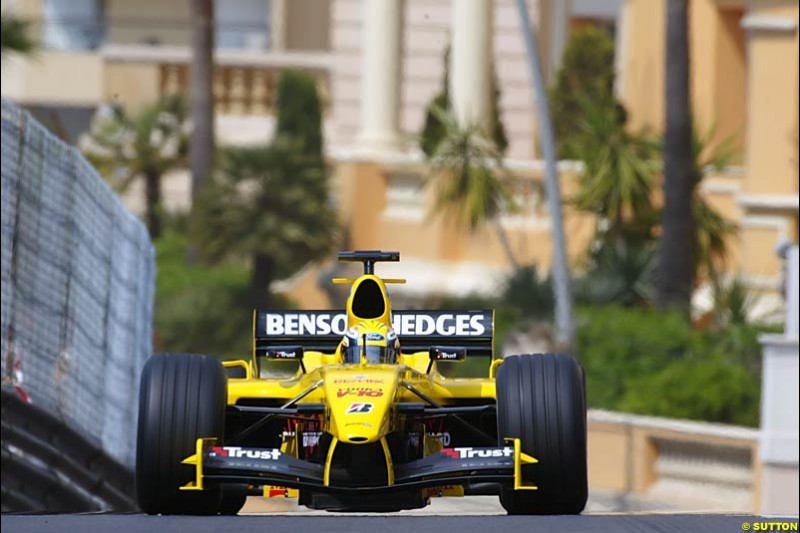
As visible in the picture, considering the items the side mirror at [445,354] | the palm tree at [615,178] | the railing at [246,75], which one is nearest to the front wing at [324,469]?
the side mirror at [445,354]

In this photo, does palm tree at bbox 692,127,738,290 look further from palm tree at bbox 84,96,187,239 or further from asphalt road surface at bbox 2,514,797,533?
asphalt road surface at bbox 2,514,797,533

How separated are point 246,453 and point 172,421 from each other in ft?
1.21

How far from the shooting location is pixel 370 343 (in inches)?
466

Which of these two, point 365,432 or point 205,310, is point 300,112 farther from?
point 365,432

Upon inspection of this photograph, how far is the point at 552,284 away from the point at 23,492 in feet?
52.9

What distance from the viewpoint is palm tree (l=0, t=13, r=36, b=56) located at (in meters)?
24.8

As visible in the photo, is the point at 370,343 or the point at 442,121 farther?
the point at 442,121

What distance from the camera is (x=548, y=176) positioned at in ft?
91.8

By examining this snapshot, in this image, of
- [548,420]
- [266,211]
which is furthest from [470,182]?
[548,420]

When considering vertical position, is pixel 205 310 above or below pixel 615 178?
below

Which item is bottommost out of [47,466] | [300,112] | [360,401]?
[47,466]

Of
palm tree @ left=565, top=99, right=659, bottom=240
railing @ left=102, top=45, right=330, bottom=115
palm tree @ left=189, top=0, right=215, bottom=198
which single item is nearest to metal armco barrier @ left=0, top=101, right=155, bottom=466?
palm tree @ left=565, top=99, right=659, bottom=240

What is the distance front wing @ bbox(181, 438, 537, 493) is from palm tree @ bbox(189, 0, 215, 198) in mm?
24279

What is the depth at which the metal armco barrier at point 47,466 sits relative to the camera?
14297 millimetres
